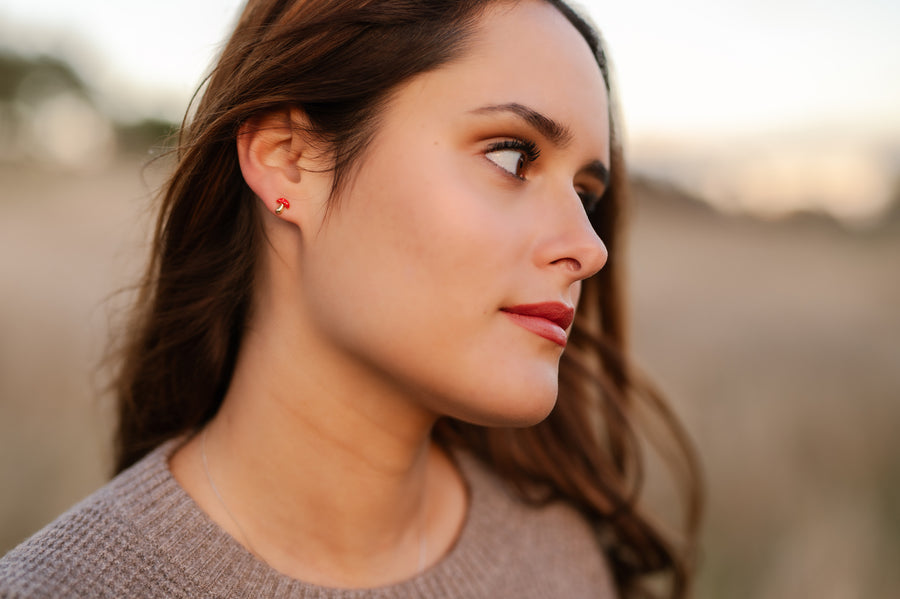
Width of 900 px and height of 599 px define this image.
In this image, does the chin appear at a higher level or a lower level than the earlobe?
lower

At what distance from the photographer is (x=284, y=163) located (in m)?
1.57

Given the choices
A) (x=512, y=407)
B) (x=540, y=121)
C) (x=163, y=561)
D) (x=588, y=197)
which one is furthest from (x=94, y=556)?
(x=588, y=197)

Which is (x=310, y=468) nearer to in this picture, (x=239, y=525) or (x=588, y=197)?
(x=239, y=525)

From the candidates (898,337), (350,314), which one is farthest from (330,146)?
(898,337)

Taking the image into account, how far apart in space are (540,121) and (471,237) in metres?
0.30

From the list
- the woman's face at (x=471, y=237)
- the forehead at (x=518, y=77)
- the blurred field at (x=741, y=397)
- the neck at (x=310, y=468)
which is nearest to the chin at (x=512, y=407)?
the woman's face at (x=471, y=237)

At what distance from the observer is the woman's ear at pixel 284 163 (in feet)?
5.03

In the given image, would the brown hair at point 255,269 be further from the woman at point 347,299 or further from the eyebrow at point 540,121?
the eyebrow at point 540,121

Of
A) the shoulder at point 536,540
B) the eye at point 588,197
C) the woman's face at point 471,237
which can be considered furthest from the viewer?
the shoulder at point 536,540

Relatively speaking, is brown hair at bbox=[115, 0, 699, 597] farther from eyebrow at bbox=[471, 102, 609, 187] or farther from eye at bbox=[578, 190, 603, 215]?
eye at bbox=[578, 190, 603, 215]

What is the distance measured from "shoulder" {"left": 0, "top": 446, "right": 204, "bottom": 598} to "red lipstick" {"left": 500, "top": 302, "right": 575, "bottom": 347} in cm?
87

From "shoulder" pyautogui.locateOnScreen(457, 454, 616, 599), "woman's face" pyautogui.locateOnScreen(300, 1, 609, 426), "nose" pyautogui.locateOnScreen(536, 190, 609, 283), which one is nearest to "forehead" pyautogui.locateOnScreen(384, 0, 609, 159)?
"woman's face" pyautogui.locateOnScreen(300, 1, 609, 426)

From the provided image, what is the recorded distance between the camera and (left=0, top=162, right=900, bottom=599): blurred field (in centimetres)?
336

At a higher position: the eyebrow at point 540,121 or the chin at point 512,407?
the eyebrow at point 540,121
